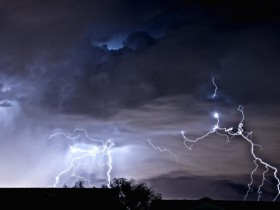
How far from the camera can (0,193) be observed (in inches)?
1469

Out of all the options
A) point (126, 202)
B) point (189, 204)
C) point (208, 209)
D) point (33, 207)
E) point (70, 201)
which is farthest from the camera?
point (126, 202)

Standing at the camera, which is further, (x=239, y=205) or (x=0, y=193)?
(x=239, y=205)

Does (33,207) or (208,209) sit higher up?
(33,207)

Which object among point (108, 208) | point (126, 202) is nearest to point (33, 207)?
point (108, 208)

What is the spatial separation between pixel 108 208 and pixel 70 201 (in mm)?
3232

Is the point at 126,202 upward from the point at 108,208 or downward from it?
upward

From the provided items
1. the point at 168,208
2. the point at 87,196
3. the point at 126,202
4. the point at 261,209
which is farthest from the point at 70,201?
the point at 261,209

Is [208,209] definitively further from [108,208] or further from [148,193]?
[148,193]

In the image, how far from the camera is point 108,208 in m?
37.6

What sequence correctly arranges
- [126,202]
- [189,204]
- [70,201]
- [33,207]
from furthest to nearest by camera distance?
1. [126,202]
2. [189,204]
3. [70,201]
4. [33,207]

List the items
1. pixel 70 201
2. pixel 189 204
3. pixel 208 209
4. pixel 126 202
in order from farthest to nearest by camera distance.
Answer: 1. pixel 126 202
2. pixel 189 204
3. pixel 70 201
4. pixel 208 209

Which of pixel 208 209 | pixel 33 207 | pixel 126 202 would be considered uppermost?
pixel 126 202

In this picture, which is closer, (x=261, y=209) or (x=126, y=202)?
(x=261, y=209)

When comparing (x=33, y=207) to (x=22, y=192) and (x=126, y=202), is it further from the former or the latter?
(x=126, y=202)
